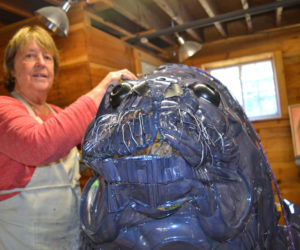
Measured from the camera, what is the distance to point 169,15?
7.14 feet

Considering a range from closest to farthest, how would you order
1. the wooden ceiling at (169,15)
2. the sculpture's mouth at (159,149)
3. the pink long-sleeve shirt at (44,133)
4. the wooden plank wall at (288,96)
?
the sculpture's mouth at (159,149) → the pink long-sleeve shirt at (44,133) → the wooden ceiling at (169,15) → the wooden plank wall at (288,96)

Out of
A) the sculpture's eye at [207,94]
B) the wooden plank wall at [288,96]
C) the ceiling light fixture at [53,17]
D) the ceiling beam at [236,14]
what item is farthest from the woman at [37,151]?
the wooden plank wall at [288,96]

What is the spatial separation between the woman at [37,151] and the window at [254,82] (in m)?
2.23

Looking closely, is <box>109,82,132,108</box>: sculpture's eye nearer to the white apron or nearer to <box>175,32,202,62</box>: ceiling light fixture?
the white apron

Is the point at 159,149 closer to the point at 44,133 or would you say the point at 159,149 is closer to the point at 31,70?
the point at 44,133

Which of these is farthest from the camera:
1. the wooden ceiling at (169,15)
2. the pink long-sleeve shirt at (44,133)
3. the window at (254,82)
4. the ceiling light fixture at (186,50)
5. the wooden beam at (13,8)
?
the window at (254,82)

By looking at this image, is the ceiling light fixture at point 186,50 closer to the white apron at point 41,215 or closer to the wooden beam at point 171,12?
the wooden beam at point 171,12

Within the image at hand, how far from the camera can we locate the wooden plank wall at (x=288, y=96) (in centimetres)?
288

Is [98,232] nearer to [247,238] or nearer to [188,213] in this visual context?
[188,213]

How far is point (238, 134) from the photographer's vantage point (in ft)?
1.90

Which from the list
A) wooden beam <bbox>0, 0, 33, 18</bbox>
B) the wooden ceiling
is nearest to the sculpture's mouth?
the wooden ceiling

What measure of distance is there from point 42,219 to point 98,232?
26.1 inches

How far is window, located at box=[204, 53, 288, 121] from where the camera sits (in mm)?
3055

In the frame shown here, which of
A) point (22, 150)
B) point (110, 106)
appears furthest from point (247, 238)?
point (22, 150)
